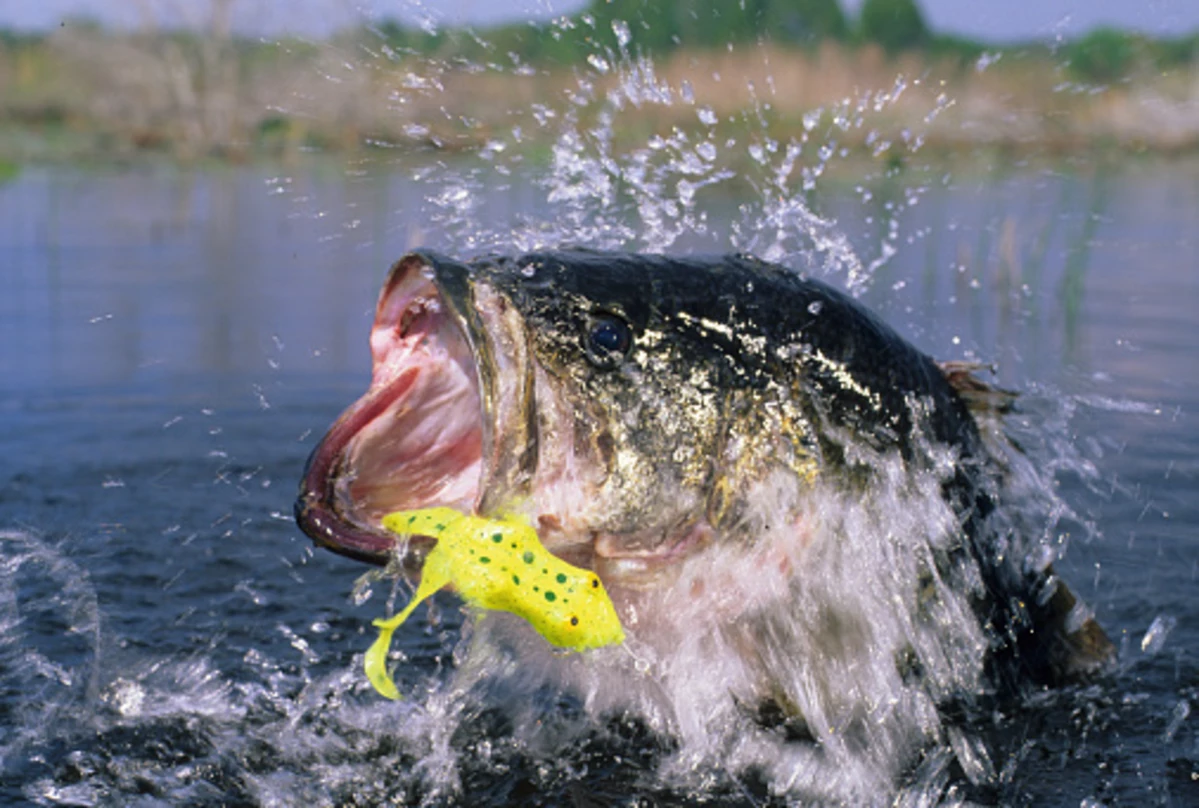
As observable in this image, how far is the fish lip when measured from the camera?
2859 mm

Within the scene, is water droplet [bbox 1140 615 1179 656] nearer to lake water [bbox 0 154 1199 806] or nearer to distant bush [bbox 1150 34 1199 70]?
lake water [bbox 0 154 1199 806]

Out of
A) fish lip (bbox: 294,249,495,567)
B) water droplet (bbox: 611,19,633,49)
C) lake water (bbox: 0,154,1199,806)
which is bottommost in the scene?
lake water (bbox: 0,154,1199,806)

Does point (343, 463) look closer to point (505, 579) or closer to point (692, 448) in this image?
point (505, 579)

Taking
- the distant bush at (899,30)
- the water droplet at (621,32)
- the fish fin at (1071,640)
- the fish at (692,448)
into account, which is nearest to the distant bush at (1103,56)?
the distant bush at (899,30)

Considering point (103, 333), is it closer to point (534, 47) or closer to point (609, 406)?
point (534, 47)

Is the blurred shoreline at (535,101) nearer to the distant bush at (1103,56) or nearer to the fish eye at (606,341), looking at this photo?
the distant bush at (1103,56)

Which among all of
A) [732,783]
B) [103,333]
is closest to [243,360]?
[103,333]

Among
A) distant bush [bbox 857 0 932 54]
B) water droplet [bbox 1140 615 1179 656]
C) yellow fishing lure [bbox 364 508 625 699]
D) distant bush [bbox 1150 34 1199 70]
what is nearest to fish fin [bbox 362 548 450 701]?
yellow fishing lure [bbox 364 508 625 699]

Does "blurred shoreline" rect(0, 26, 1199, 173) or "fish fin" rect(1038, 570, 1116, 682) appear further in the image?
"blurred shoreline" rect(0, 26, 1199, 173)

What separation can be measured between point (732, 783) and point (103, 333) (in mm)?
5764

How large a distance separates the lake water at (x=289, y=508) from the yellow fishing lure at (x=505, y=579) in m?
0.64

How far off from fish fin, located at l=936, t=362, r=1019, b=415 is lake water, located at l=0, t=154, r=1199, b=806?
794 millimetres

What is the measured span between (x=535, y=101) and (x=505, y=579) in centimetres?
320

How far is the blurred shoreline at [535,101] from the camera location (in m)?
5.29
